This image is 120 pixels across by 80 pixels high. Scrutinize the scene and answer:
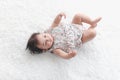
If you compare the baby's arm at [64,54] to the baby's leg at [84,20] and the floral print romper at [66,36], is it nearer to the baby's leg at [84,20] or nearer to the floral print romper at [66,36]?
the floral print romper at [66,36]

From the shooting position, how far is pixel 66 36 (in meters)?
1.56

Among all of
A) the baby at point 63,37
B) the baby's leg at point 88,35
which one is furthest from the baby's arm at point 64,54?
the baby's leg at point 88,35

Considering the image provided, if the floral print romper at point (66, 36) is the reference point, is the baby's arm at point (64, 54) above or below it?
below

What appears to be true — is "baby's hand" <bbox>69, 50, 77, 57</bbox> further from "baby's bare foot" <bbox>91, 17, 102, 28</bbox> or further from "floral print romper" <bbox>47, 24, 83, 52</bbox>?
"baby's bare foot" <bbox>91, 17, 102, 28</bbox>

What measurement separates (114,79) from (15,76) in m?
0.48

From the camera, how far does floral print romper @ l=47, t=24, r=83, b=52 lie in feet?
5.06

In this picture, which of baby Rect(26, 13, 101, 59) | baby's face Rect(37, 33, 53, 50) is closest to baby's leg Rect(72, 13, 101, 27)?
baby Rect(26, 13, 101, 59)

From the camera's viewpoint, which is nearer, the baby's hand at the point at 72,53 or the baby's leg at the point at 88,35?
the baby's hand at the point at 72,53

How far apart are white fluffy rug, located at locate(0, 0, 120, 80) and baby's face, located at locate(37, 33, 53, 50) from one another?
0.06 metres

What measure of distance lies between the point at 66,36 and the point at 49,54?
0.40 feet

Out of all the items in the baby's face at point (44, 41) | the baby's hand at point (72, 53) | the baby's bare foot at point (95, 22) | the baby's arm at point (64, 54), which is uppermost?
the baby's bare foot at point (95, 22)

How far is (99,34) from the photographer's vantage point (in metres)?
1.70

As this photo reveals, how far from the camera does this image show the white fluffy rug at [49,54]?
150 centimetres

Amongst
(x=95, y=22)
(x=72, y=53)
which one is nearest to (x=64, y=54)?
(x=72, y=53)
